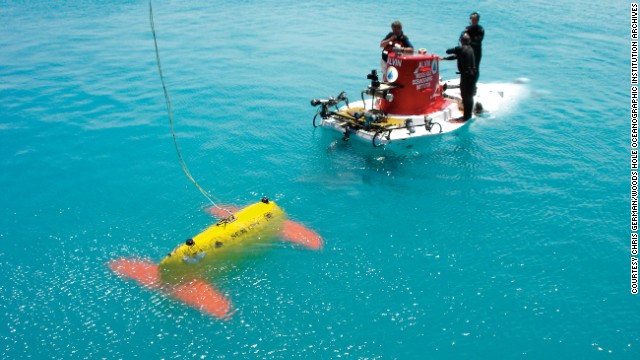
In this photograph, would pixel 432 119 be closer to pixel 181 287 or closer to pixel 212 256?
pixel 212 256

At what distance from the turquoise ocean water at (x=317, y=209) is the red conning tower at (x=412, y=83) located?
170cm

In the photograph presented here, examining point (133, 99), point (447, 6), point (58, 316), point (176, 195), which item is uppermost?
point (447, 6)

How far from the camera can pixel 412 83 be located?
1652 cm

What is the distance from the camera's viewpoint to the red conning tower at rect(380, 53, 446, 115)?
53.5 feet

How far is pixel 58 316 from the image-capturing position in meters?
9.35

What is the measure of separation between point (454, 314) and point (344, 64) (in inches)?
693

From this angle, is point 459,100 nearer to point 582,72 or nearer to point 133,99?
point 582,72

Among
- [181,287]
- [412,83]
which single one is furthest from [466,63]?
[181,287]

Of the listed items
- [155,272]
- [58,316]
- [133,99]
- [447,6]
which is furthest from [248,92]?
[447,6]

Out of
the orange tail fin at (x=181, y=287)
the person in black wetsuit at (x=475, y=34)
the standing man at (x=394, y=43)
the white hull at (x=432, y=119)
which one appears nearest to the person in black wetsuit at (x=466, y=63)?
the person in black wetsuit at (x=475, y=34)

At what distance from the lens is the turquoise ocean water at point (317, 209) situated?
8883 mm

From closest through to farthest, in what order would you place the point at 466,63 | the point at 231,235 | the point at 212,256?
1. the point at 212,256
2. the point at 231,235
3. the point at 466,63

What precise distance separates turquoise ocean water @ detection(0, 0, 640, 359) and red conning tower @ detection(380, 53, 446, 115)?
5.57ft

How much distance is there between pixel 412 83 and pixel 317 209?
6.68m
